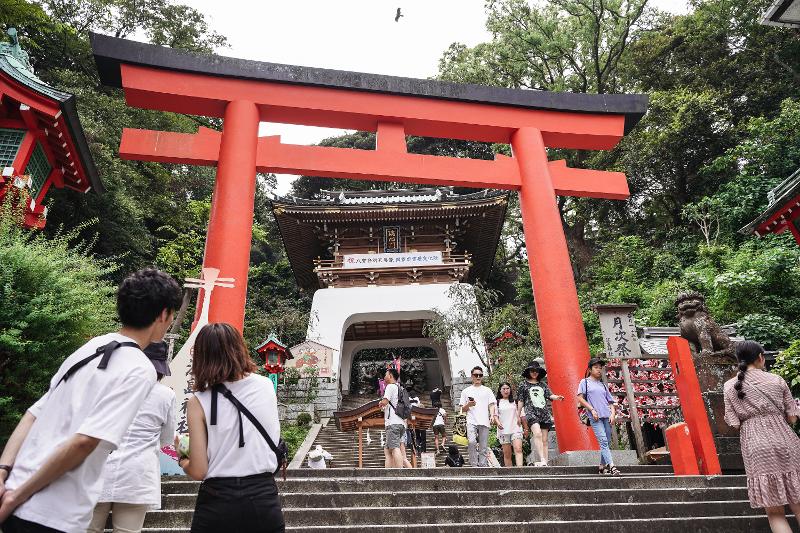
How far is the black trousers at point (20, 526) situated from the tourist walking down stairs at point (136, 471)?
2.60 feet

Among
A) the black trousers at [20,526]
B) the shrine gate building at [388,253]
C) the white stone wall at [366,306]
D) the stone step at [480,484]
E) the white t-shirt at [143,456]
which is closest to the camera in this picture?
the black trousers at [20,526]

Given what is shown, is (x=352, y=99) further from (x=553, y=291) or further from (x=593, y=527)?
→ (x=593, y=527)

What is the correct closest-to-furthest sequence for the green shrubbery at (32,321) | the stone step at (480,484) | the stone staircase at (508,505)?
the stone staircase at (508,505), the stone step at (480,484), the green shrubbery at (32,321)

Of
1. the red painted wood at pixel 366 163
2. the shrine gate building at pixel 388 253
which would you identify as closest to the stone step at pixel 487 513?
the red painted wood at pixel 366 163

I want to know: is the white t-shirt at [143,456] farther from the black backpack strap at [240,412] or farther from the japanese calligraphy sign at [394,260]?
the japanese calligraphy sign at [394,260]

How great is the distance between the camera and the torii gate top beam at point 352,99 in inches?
256

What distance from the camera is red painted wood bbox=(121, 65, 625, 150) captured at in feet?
21.6

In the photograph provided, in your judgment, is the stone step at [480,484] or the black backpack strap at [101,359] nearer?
the black backpack strap at [101,359]

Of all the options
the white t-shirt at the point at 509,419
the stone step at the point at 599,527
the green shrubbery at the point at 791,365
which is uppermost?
the green shrubbery at the point at 791,365

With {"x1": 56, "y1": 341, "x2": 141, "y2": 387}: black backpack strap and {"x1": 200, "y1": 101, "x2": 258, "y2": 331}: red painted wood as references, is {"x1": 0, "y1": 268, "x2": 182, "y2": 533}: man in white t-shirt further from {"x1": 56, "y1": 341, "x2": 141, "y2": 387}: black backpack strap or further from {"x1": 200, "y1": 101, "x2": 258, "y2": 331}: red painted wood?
{"x1": 200, "y1": 101, "x2": 258, "y2": 331}: red painted wood

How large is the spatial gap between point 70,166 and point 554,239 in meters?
7.66

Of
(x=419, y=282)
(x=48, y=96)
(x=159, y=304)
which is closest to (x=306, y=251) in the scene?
(x=419, y=282)

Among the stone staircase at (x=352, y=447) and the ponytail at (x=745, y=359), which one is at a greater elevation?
the stone staircase at (x=352, y=447)

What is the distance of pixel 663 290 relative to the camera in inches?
550
